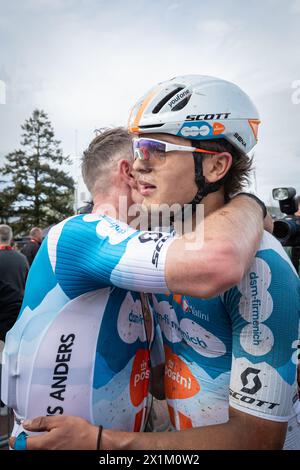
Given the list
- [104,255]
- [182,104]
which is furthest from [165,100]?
[104,255]

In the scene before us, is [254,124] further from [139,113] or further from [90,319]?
[90,319]

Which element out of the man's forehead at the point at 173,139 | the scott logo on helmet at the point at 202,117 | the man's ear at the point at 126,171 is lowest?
the man's ear at the point at 126,171

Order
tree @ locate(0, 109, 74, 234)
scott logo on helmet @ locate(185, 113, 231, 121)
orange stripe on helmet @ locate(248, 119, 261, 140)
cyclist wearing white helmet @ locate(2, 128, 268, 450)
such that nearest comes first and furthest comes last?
cyclist wearing white helmet @ locate(2, 128, 268, 450)
scott logo on helmet @ locate(185, 113, 231, 121)
orange stripe on helmet @ locate(248, 119, 261, 140)
tree @ locate(0, 109, 74, 234)

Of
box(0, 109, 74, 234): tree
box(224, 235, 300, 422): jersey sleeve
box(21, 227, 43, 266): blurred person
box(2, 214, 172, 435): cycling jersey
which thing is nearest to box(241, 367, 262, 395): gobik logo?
box(224, 235, 300, 422): jersey sleeve

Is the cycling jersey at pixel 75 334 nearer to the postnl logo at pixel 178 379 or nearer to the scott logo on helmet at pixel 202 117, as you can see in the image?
the postnl logo at pixel 178 379

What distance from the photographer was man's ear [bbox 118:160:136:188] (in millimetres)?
2008

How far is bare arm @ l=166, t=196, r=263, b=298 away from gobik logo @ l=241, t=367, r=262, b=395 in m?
0.44

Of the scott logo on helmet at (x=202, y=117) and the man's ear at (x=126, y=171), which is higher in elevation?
the scott logo on helmet at (x=202, y=117)

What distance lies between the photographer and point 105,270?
54.1 inches

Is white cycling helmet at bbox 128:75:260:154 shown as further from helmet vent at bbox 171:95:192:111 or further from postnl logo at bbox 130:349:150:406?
postnl logo at bbox 130:349:150:406

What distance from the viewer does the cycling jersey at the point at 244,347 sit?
145 centimetres

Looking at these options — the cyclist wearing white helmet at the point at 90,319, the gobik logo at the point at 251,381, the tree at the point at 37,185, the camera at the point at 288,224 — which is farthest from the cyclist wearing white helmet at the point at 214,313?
the tree at the point at 37,185

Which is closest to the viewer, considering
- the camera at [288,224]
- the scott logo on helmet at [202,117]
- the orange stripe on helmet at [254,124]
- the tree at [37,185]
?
the scott logo on helmet at [202,117]

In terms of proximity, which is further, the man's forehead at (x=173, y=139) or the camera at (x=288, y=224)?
the camera at (x=288, y=224)
